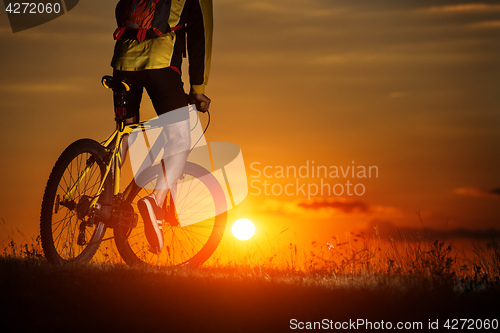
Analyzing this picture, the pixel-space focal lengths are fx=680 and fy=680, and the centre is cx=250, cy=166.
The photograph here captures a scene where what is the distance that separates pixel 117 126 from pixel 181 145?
617 millimetres

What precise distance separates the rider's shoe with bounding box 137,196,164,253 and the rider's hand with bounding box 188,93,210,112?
3.23ft

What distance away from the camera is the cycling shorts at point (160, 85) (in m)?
6.11

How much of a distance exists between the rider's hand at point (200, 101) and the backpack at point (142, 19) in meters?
0.70

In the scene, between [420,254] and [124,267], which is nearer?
[124,267]

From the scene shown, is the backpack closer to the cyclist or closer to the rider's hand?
the cyclist

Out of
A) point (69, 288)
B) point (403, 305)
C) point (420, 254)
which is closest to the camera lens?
point (69, 288)

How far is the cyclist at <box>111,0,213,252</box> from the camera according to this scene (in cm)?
609

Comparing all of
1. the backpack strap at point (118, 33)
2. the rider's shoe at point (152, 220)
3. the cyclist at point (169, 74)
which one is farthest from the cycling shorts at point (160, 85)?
the rider's shoe at point (152, 220)

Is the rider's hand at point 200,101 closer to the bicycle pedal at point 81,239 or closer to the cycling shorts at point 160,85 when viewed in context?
the cycling shorts at point 160,85

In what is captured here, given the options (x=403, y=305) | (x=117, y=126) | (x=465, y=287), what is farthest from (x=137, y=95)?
(x=465, y=287)

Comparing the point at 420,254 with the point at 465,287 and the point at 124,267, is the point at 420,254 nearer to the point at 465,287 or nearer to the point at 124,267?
the point at 465,287

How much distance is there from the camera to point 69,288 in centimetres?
518

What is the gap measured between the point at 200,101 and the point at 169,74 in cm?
47

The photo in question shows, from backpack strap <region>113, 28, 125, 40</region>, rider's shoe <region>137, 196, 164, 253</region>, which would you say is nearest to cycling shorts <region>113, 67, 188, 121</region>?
backpack strap <region>113, 28, 125, 40</region>
